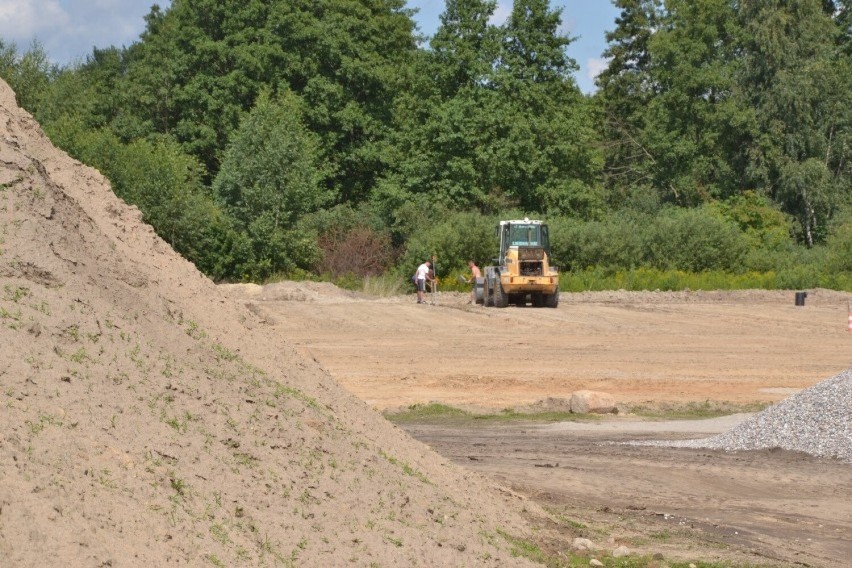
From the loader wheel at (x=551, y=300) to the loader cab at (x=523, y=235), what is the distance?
5.17 ft

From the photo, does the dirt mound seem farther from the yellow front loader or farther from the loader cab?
the loader cab

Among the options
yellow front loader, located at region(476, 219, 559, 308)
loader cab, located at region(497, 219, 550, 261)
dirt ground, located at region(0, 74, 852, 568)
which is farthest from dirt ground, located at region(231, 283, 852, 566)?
loader cab, located at region(497, 219, 550, 261)

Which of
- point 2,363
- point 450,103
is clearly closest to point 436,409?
point 2,363

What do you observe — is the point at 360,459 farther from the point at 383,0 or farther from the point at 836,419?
the point at 383,0

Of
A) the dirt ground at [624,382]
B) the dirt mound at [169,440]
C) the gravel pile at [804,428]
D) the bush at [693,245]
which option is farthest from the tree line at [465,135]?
the dirt mound at [169,440]

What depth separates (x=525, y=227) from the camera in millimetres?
44656

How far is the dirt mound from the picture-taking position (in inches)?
292

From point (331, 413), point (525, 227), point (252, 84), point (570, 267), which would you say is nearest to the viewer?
point (331, 413)

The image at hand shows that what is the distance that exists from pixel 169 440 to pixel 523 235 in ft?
120

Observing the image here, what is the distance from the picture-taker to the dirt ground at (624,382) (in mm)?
13836

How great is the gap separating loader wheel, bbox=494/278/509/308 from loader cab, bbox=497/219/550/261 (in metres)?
0.94

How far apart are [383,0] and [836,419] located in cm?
6120

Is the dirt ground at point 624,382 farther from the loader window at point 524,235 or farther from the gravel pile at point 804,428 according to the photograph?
the loader window at point 524,235

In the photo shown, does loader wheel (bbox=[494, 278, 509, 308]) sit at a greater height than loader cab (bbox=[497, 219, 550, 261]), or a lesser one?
lesser
